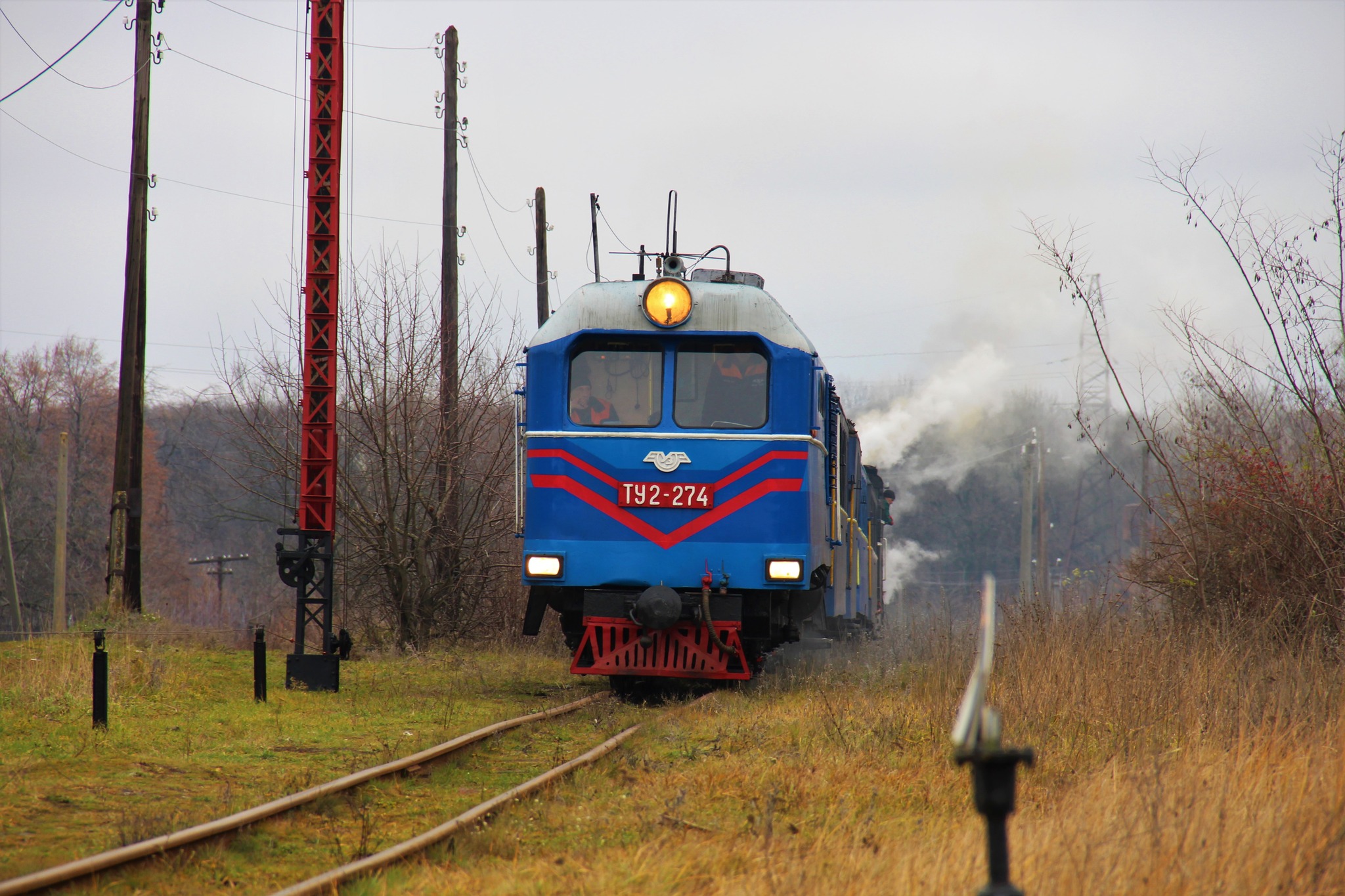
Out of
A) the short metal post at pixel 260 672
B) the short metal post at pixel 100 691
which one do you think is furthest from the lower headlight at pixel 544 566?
the short metal post at pixel 100 691

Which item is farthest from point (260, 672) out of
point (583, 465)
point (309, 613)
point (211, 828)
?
point (211, 828)

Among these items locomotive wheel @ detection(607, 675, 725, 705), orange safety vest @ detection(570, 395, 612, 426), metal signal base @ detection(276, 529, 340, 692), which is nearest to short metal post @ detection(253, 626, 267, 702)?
metal signal base @ detection(276, 529, 340, 692)

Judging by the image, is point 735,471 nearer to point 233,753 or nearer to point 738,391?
point 738,391

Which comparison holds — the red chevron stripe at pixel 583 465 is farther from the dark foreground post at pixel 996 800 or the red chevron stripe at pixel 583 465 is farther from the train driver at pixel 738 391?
the dark foreground post at pixel 996 800

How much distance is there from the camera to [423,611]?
63.2 feet

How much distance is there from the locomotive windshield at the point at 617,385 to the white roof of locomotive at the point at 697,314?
0.20 metres

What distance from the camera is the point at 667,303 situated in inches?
410

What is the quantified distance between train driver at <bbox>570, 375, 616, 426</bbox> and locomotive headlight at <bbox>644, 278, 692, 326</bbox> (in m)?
0.81

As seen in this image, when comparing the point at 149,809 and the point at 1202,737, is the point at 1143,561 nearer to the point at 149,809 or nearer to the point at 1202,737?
the point at 1202,737

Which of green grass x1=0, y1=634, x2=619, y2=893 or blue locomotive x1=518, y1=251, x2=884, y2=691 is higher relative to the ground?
blue locomotive x1=518, y1=251, x2=884, y2=691

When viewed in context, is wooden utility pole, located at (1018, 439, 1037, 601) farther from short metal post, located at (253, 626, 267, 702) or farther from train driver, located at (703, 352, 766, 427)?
short metal post, located at (253, 626, 267, 702)

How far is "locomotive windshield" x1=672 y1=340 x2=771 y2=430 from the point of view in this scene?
10430mm

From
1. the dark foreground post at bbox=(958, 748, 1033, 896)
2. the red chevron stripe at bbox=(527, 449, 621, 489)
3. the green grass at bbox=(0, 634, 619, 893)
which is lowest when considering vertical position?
the green grass at bbox=(0, 634, 619, 893)

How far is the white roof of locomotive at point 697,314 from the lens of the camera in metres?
10.5
